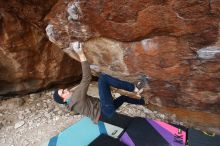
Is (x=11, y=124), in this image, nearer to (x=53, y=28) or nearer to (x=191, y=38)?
(x=53, y=28)

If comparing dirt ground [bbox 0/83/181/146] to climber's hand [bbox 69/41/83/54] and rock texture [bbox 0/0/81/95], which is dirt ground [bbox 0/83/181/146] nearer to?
rock texture [bbox 0/0/81/95]

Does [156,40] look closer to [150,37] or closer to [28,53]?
[150,37]

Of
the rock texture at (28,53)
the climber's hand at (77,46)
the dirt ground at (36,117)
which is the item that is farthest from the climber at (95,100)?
the dirt ground at (36,117)

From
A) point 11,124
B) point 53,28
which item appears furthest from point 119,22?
point 11,124

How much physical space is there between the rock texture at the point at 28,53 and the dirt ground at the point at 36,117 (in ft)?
0.73

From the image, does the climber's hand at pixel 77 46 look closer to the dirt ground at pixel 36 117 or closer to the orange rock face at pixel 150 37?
the orange rock face at pixel 150 37

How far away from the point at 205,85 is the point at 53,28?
207cm

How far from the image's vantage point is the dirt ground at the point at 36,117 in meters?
5.52

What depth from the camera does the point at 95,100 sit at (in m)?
4.19

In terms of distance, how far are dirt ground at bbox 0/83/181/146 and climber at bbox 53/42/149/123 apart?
1.34 meters

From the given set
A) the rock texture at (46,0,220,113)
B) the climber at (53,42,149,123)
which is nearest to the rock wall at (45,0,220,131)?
the rock texture at (46,0,220,113)

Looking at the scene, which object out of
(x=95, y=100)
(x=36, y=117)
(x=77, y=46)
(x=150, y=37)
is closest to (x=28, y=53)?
(x=36, y=117)

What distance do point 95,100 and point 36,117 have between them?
211 cm

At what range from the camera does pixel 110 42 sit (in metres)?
4.23
